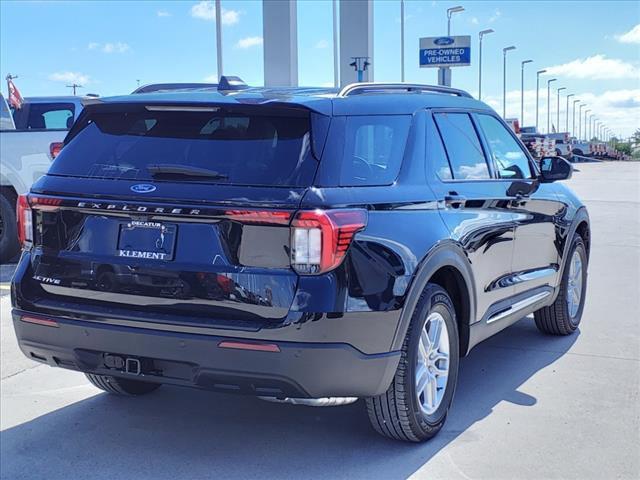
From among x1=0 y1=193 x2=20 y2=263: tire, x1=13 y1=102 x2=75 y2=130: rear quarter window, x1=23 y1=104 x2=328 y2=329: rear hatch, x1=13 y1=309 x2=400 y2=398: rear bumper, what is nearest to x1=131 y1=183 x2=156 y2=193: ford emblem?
x1=23 y1=104 x2=328 y2=329: rear hatch

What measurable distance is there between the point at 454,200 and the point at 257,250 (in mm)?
1452

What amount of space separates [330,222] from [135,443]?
1.81 metres

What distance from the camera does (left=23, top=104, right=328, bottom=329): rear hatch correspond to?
3.30 meters

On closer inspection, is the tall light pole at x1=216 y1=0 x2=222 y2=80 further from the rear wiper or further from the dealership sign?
the dealership sign

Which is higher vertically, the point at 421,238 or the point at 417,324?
the point at 421,238

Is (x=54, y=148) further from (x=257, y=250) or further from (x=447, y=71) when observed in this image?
(x=447, y=71)

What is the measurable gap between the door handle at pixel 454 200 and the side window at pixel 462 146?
148 mm

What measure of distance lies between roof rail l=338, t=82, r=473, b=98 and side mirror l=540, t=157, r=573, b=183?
1044 mm

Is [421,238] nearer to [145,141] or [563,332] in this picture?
[145,141]

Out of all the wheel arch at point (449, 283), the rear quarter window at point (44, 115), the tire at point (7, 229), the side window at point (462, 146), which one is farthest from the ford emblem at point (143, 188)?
the rear quarter window at point (44, 115)

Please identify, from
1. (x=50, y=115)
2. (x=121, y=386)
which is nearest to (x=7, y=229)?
(x=50, y=115)

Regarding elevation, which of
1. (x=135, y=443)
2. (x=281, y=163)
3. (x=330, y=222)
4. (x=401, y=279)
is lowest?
(x=135, y=443)

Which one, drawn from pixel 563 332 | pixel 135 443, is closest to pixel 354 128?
pixel 135 443

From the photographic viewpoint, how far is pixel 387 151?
12.9 feet
